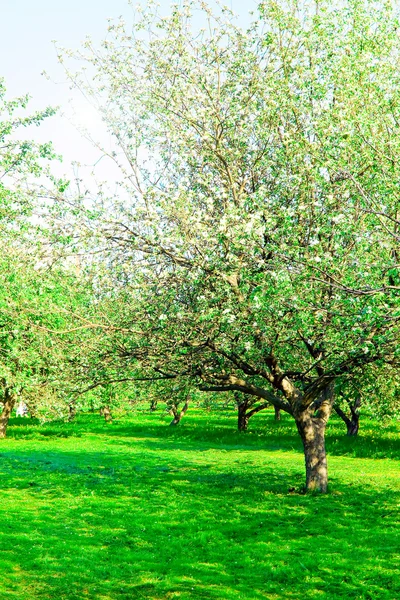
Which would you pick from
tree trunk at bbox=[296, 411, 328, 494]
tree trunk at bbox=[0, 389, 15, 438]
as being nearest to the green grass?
tree trunk at bbox=[296, 411, 328, 494]

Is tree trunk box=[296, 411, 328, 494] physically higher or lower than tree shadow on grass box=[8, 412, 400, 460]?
higher

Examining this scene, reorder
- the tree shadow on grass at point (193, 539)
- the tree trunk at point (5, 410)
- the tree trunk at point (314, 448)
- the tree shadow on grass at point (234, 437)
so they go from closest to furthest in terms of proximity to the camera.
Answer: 1. the tree shadow on grass at point (193, 539)
2. the tree trunk at point (314, 448)
3. the tree shadow on grass at point (234, 437)
4. the tree trunk at point (5, 410)

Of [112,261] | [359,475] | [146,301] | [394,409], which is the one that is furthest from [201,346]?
[394,409]

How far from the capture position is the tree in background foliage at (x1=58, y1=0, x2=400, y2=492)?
55.9 ft

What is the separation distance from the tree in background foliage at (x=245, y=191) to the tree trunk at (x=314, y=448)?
271 centimetres

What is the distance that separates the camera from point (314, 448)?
969 inches

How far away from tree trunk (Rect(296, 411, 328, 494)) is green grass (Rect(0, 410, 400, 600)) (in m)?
0.76

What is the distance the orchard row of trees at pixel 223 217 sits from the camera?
17188 millimetres

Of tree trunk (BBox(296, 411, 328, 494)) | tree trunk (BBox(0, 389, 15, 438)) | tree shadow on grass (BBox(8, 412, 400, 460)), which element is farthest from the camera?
tree trunk (BBox(0, 389, 15, 438))

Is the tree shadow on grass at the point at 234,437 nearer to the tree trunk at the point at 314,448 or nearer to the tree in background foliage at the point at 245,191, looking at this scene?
the tree trunk at the point at 314,448

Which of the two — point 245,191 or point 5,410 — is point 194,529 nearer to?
point 245,191

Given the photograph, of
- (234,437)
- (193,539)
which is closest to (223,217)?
(193,539)

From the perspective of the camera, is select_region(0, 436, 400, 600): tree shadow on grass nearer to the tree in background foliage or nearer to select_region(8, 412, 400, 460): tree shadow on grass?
the tree in background foliage

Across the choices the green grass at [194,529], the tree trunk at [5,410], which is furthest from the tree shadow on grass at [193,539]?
the tree trunk at [5,410]
